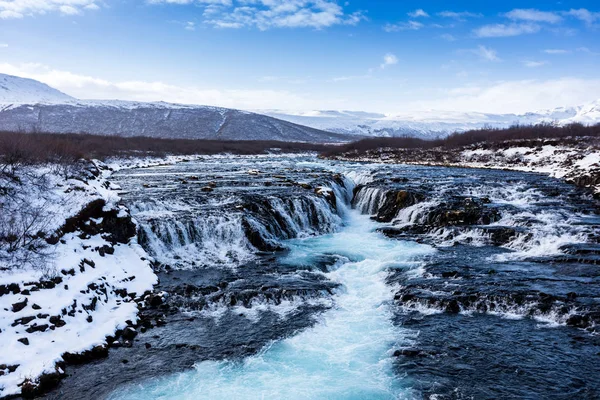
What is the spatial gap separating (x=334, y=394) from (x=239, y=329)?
13.2ft

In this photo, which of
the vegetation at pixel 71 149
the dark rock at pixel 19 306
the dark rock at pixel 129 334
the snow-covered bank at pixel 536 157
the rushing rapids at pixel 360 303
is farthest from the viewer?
the snow-covered bank at pixel 536 157

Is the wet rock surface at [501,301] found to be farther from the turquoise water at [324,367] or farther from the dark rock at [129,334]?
the dark rock at [129,334]

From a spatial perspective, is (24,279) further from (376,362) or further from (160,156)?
(160,156)

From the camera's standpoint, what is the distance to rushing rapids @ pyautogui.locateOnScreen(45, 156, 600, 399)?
916 centimetres

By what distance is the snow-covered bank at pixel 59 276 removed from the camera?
978cm

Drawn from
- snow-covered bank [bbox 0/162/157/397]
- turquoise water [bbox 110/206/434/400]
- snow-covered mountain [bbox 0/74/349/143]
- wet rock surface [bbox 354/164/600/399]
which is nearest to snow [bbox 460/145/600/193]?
wet rock surface [bbox 354/164/600/399]

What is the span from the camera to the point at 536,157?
5012cm

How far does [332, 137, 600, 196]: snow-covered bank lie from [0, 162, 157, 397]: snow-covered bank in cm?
3004

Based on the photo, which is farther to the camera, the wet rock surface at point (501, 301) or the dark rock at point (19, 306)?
the dark rock at point (19, 306)

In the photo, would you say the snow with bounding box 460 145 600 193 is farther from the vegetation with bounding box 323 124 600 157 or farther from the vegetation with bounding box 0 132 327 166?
the vegetation with bounding box 0 132 327 166

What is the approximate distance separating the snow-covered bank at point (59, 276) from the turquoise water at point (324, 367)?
2434mm

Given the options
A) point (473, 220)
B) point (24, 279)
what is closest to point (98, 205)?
point (24, 279)

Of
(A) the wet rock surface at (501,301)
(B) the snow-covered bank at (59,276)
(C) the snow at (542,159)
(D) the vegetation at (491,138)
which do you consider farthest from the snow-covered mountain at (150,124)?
(A) the wet rock surface at (501,301)

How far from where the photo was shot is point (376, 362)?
9.88 metres
